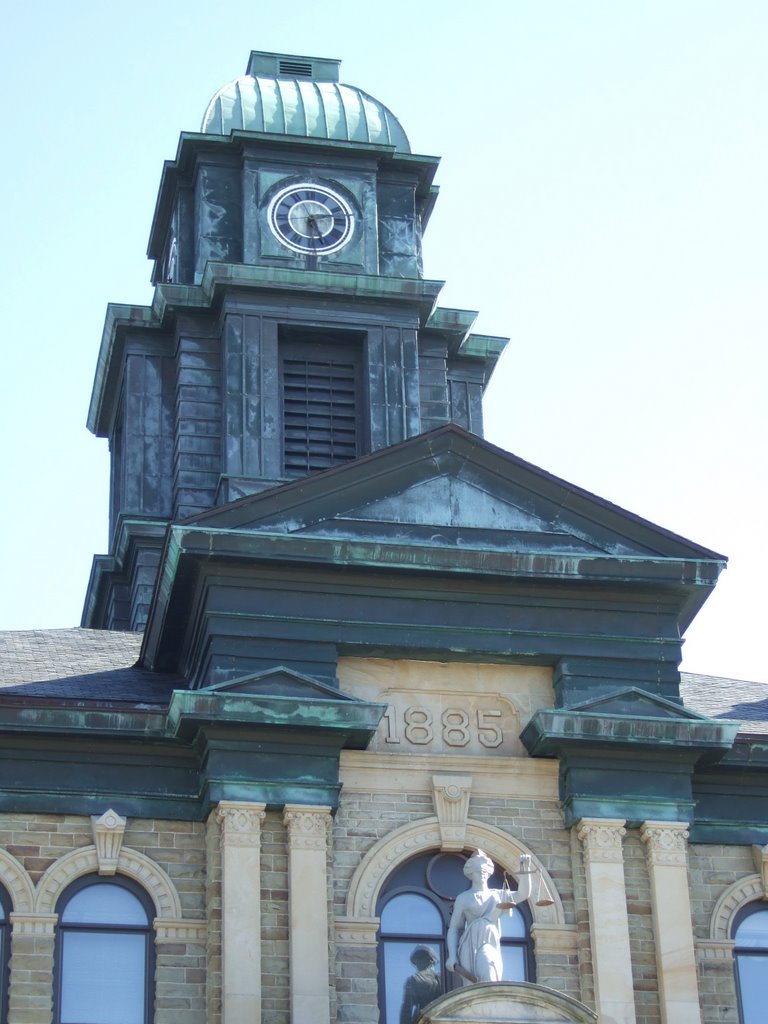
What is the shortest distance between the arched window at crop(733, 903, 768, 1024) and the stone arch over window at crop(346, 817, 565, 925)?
2377 mm

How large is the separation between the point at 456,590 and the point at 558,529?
5.48 feet

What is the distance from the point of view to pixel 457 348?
40969 mm

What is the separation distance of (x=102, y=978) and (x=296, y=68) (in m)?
19.5

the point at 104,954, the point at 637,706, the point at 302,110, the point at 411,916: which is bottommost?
the point at 104,954

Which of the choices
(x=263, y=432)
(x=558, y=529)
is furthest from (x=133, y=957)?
(x=263, y=432)

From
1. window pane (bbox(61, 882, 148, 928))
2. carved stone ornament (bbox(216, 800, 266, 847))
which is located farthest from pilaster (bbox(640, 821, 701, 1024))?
window pane (bbox(61, 882, 148, 928))

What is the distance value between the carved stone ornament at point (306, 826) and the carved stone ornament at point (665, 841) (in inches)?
152

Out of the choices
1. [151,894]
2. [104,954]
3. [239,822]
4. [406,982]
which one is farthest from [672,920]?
[104,954]

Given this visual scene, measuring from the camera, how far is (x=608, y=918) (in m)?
28.9

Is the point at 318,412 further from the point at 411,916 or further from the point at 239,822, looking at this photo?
the point at 411,916

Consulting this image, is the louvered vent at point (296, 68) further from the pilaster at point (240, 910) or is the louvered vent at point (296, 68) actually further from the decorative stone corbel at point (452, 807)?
the pilaster at point (240, 910)

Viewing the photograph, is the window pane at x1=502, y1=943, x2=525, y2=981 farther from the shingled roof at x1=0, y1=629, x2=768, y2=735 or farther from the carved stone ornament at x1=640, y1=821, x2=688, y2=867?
the shingled roof at x1=0, y1=629, x2=768, y2=735

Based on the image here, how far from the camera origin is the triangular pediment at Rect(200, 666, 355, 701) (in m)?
29.1

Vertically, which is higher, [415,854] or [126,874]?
[415,854]
